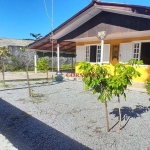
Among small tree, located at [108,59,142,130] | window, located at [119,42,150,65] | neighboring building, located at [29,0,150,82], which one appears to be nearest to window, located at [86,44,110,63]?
neighboring building, located at [29,0,150,82]

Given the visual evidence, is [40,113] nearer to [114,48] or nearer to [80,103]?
[80,103]

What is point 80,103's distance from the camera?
622 cm

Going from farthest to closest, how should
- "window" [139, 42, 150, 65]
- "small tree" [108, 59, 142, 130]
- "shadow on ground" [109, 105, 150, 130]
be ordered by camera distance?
1. "window" [139, 42, 150, 65]
2. "shadow on ground" [109, 105, 150, 130]
3. "small tree" [108, 59, 142, 130]

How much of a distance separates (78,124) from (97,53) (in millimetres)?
8432

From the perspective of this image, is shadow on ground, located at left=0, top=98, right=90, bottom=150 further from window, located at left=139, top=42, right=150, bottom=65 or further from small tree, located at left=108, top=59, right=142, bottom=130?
window, located at left=139, top=42, right=150, bottom=65

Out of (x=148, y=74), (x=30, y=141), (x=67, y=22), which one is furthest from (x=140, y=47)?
(x=30, y=141)

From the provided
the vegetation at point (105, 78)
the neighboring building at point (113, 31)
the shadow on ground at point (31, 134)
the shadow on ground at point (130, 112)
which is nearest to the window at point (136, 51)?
the neighboring building at point (113, 31)

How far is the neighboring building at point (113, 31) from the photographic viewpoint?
25.5 feet

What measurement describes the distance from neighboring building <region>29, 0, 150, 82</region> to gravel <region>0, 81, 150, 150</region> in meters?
3.79

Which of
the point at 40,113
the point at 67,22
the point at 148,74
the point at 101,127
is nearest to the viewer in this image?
the point at 101,127

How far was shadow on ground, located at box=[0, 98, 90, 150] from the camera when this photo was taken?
315 cm

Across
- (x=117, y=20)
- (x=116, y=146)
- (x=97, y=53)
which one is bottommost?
(x=116, y=146)

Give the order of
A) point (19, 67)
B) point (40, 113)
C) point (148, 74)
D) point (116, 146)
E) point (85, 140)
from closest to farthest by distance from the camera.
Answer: point (116, 146)
point (85, 140)
point (40, 113)
point (148, 74)
point (19, 67)

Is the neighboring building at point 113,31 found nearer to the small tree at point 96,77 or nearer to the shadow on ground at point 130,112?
the shadow on ground at point 130,112
